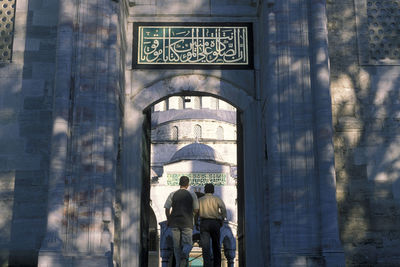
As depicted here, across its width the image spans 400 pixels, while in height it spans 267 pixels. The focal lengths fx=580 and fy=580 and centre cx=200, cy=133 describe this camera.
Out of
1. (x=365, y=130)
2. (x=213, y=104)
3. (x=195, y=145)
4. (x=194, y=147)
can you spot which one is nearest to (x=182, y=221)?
(x=365, y=130)

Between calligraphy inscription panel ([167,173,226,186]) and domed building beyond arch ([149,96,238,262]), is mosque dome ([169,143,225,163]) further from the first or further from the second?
calligraphy inscription panel ([167,173,226,186])

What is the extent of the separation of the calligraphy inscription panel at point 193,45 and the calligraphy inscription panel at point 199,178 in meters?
25.5

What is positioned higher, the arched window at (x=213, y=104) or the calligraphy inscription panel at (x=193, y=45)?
the arched window at (x=213, y=104)

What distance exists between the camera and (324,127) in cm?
841

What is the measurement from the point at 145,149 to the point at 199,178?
25849mm

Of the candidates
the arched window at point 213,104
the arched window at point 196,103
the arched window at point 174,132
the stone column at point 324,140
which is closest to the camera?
the stone column at point 324,140

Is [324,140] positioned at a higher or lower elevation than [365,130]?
lower

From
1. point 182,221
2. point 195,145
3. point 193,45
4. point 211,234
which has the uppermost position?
point 195,145

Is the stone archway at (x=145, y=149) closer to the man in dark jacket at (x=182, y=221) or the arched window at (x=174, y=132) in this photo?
the man in dark jacket at (x=182, y=221)

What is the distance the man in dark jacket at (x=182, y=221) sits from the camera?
782 centimetres

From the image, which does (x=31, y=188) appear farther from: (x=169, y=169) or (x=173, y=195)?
(x=169, y=169)

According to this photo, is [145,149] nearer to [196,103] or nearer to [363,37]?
[363,37]

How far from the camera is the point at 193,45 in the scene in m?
9.97

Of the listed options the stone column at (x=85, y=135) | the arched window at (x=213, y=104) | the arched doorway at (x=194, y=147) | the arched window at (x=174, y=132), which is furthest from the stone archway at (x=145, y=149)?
the arched window at (x=213, y=104)
